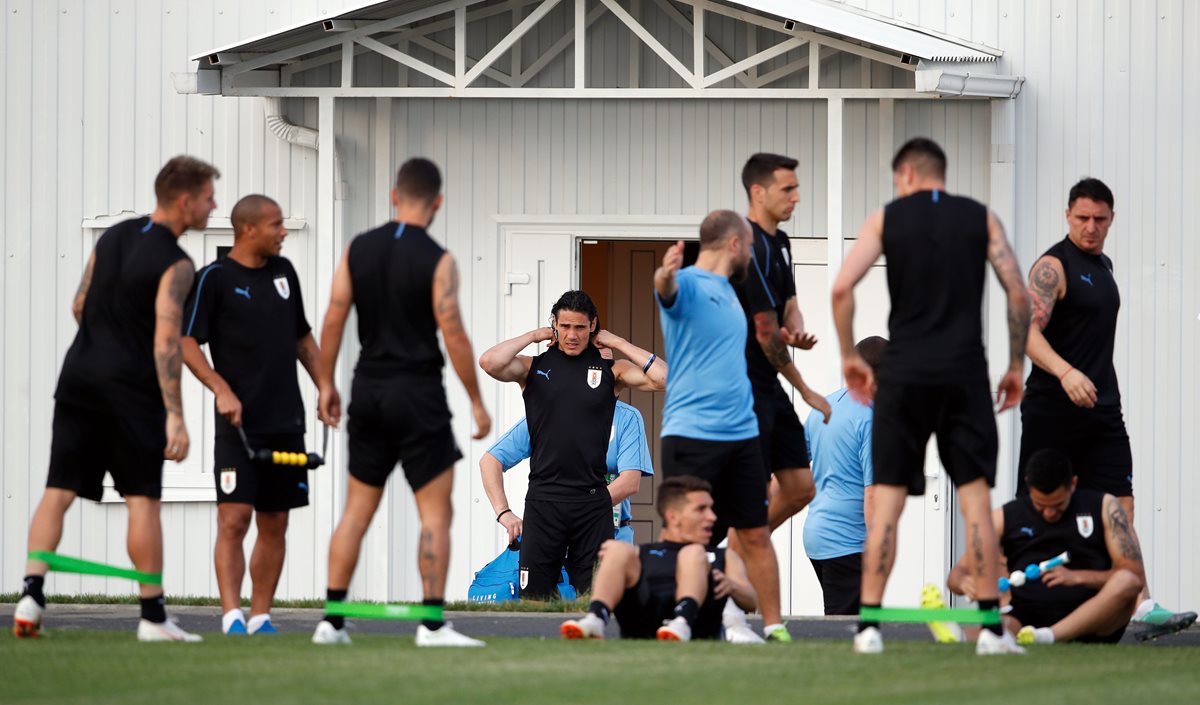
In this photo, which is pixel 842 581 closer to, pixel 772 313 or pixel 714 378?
pixel 772 313

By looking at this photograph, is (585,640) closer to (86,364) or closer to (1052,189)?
(86,364)

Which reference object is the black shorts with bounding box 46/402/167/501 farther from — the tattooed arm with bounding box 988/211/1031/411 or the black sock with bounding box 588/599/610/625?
the tattooed arm with bounding box 988/211/1031/411

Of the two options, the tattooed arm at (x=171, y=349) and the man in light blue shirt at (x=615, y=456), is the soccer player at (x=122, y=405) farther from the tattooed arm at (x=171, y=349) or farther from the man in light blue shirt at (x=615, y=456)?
the man in light blue shirt at (x=615, y=456)

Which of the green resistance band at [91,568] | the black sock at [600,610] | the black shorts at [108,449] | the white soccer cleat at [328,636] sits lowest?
the white soccer cleat at [328,636]

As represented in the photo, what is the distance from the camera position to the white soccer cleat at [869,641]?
7.27 metres

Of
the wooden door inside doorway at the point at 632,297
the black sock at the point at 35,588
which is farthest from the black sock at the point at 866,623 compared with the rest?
the wooden door inside doorway at the point at 632,297

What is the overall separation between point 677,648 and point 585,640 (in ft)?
1.78

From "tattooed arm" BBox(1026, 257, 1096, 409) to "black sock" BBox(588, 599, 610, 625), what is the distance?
8.25 ft

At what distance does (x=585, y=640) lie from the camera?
783 centimetres

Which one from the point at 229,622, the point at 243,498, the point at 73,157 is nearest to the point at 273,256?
the point at 243,498

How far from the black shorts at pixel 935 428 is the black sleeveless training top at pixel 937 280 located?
63 millimetres

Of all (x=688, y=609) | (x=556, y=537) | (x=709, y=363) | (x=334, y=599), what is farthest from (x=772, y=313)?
(x=556, y=537)

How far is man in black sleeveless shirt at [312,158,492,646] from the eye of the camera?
23.9 feet

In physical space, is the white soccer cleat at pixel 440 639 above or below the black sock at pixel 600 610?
below
